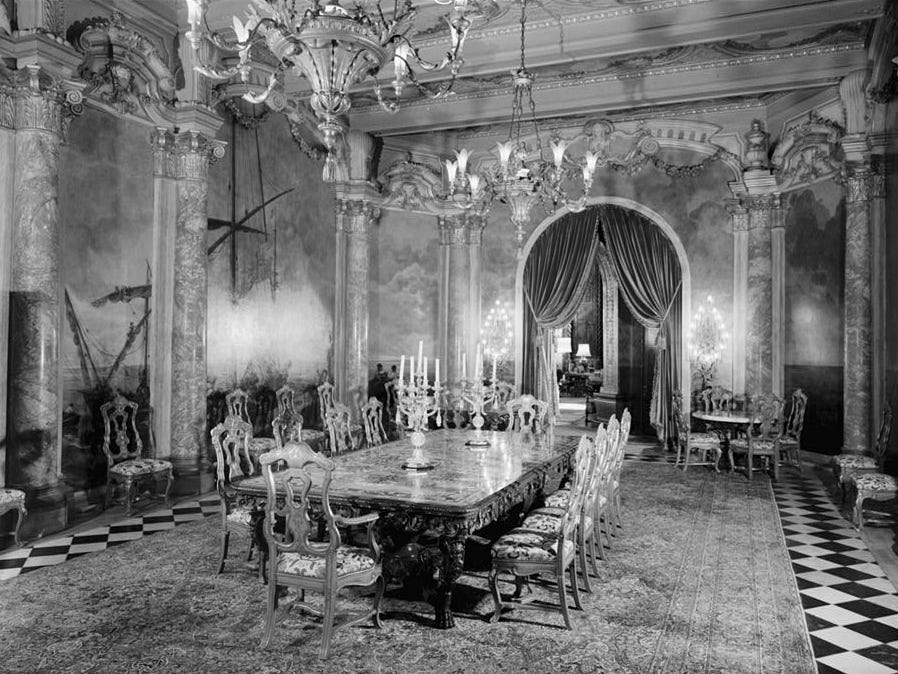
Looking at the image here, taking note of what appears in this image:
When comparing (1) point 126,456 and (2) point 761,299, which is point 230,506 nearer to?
(1) point 126,456

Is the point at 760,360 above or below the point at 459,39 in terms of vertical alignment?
below

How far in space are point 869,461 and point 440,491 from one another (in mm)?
5288

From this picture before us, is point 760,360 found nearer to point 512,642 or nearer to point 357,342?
point 357,342

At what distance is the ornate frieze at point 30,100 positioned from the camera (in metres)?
5.62

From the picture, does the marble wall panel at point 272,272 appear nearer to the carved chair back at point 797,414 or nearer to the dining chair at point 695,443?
the dining chair at point 695,443

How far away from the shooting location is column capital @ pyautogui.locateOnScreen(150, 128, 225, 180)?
7152 millimetres

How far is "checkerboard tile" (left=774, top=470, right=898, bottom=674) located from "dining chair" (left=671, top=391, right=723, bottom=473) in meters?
1.84

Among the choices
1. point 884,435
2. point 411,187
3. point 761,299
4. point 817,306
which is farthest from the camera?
point 411,187

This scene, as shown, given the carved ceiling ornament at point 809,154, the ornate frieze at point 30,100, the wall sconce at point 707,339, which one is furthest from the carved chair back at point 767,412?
the ornate frieze at point 30,100

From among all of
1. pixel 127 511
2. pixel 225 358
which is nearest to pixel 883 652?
pixel 127 511

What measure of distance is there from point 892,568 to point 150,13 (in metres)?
8.11

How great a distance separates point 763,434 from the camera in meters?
8.72

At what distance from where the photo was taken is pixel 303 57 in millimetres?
3773

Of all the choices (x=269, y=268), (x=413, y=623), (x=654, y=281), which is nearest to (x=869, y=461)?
(x=654, y=281)
